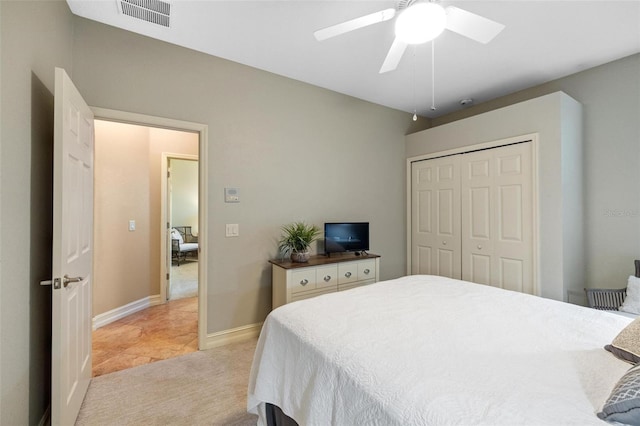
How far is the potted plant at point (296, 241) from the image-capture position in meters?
2.92

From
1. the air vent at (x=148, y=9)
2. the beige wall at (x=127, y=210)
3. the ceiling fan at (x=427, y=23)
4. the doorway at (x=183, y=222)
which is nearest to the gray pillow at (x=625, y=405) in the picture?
the ceiling fan at (x=427, y=23)

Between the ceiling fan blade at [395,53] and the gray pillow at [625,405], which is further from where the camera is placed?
the ceiling fan blade at [395,53]

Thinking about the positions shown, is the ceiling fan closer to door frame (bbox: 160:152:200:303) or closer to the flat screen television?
the flat screen television

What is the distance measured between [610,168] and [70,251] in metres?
4.45

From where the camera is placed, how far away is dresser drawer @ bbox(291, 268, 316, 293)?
2.73 m

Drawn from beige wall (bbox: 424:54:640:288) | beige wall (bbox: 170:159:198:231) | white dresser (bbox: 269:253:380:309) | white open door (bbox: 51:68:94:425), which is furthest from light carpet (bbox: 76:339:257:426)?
beige wall (bbox: 170:159:198:231)

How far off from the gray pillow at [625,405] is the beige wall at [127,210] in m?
4.03

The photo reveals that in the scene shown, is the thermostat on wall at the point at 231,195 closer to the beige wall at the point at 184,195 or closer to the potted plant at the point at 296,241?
the potted plant at the point at 296,241

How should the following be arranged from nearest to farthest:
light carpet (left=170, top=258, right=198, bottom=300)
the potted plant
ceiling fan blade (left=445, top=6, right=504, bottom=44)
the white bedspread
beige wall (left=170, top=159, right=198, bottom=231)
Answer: the white bedspread, ceiling fan blade (left=445, top=6, right=504, bottom=44), the potted plant, light carpet (left=170, top=258, right=198, bottom=300), beige wall (left=170, top=159, right=198, bottom=231)

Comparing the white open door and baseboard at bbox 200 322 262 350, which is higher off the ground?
the white open door

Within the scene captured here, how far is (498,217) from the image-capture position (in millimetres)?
3176

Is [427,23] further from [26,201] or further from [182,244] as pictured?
[182,244]

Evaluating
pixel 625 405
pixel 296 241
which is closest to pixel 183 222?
pixel 296 241

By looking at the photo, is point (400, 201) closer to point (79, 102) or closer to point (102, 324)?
point (79, 102)
